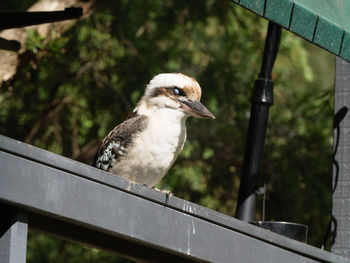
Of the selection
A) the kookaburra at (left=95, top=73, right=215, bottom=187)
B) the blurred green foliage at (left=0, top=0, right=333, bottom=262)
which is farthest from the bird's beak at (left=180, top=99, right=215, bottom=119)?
the blurred green foliage at (left=0, top=0, right=333, bottom=262)

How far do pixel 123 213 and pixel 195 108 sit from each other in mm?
1080

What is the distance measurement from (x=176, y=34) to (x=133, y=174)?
11.2 feet

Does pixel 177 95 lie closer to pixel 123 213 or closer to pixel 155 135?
pixel 155 135

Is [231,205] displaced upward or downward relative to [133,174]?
upward

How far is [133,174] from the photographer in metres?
3.35

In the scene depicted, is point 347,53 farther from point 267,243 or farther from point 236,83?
point 236,83

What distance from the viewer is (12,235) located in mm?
2055

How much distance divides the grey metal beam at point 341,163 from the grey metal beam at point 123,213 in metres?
0.68

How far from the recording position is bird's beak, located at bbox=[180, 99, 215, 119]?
3264mm

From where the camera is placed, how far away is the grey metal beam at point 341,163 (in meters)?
3.54

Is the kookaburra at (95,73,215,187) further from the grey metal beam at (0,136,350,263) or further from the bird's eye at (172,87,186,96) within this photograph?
the grey metal beam at (0,136,350,263)

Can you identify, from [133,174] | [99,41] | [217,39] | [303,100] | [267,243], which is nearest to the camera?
[267,243]

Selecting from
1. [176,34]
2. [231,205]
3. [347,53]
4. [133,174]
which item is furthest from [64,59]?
[347,53]

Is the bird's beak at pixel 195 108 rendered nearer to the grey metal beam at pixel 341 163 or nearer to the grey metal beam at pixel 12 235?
the grey metal beam at pixel 341 163
